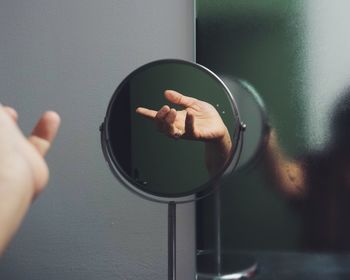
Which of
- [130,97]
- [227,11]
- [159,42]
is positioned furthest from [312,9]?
[130,97]

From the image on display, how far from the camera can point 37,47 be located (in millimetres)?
1082

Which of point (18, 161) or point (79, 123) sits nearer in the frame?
point (18, 161)

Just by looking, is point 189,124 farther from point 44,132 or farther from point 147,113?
point 44,132

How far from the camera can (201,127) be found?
0.87 m

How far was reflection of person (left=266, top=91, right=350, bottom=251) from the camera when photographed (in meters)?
0.99

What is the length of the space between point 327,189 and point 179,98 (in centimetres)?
40

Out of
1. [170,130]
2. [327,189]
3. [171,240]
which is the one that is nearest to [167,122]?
[170,130]

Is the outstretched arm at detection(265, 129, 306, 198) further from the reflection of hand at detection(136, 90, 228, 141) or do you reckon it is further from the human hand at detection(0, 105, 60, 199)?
the human hand at detection(0, 105, 60, 199)

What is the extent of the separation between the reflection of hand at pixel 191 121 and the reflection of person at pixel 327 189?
0.25 m

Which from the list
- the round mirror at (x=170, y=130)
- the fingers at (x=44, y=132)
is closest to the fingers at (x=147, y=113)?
the round mirror at (x=170, y=130)

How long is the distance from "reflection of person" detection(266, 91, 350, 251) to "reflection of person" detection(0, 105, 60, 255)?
2.11ft

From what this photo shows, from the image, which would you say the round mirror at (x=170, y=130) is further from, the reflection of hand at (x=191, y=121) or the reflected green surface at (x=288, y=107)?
the reflected green surface at (x=288, y=107)

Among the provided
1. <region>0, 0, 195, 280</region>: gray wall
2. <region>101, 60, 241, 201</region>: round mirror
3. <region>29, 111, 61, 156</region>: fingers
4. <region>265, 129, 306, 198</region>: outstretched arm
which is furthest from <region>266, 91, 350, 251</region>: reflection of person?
<region>29, 111, 61, 156</region>: fingers

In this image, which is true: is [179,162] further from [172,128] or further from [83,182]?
[83,182]
